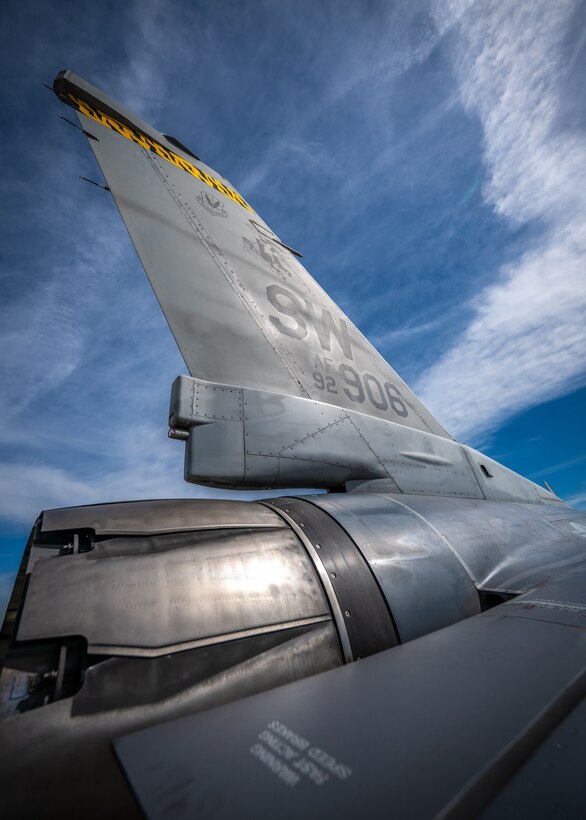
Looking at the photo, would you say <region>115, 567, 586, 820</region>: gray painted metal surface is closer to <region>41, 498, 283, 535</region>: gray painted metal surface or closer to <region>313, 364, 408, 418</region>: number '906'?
<region>41, 498, 283, 535</region>: gray painted metal surface

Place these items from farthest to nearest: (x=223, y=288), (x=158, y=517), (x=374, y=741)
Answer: (x=223, y=288) < (x=158, y=517) < (x=374, y=741)

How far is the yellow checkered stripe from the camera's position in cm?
344

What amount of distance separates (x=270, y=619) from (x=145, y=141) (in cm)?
450

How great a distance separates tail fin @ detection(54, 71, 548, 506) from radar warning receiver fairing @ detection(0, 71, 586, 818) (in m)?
0.02

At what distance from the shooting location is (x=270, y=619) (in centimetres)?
149

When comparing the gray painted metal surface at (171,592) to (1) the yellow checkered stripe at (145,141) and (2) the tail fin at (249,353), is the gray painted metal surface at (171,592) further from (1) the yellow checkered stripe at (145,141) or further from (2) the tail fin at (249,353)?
(1) the yellow checkered stripe at (145,141)

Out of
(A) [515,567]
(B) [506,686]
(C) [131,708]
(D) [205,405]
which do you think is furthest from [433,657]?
(D) [205,405]

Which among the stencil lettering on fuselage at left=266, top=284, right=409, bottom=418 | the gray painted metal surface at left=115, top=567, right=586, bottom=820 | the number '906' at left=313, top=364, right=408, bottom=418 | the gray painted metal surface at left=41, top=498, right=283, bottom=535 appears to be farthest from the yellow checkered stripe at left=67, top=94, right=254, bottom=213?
the gray painted metal surface at left=115, top=567, right=586, bottom=820

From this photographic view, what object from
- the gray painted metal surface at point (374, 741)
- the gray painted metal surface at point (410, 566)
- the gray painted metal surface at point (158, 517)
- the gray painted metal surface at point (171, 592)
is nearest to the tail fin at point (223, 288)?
the gray painted metal surface at point (158, 517)

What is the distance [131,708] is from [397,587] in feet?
4.30

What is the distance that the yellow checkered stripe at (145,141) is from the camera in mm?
3439

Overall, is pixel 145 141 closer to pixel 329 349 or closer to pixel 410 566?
pixel 329 349

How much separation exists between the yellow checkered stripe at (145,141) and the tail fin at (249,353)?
1 centimetres

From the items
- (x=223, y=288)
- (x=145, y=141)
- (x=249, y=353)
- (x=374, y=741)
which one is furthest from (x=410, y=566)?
(x=145, y=141)
